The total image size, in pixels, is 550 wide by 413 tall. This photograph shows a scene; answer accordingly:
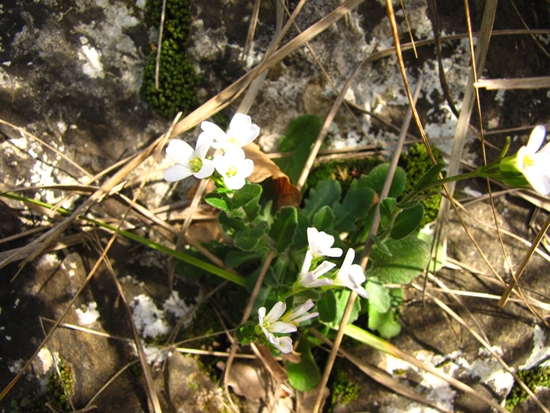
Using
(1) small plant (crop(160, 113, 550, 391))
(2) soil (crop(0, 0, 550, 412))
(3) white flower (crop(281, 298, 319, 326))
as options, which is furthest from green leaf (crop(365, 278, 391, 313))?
(3) white flower (crop(281, 298, 319, 326))

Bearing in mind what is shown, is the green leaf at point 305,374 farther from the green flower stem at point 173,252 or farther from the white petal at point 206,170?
the white petal at point 206,170

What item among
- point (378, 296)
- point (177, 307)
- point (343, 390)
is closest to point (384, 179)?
point (378, 296)

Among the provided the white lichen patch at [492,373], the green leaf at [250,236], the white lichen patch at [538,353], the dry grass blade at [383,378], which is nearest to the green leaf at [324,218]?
the green leaf at [250,236]

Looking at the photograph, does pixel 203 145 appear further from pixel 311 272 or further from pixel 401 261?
pixel 401 261

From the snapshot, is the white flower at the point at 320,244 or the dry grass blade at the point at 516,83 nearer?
the white flower at the point at 320,244

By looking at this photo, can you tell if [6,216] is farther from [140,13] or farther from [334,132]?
[334,132]

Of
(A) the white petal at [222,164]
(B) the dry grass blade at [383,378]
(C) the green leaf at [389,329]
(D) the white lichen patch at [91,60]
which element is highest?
(D) the white lichen patch at [91,60]

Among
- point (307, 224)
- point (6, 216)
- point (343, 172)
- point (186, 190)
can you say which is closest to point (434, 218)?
point (343, 172)
